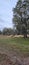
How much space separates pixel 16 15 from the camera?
151ft

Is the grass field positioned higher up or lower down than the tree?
lower down

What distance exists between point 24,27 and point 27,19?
222 cm

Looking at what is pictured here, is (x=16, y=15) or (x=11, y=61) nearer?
(x=11, y=61)

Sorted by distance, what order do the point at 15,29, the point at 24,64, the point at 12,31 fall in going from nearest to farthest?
the point at 24,64 < the point at 15,29 < the point at 12,31

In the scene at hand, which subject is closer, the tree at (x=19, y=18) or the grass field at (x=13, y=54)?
the grass field at (x=13, y=54)

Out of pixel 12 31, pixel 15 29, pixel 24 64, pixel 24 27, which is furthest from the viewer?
pixel 12 31

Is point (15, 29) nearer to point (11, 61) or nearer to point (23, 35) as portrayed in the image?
point (23, 35)

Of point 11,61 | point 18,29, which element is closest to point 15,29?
point 18,29

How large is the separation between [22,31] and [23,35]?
8.62ft

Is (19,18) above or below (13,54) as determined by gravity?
above

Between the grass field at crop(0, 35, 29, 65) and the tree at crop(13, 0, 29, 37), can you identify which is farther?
the tree at crop(13, 0, 29, 37)

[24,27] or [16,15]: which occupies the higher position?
[16,15]

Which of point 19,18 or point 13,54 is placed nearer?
point 13,54

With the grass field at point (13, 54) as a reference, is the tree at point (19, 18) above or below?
above
